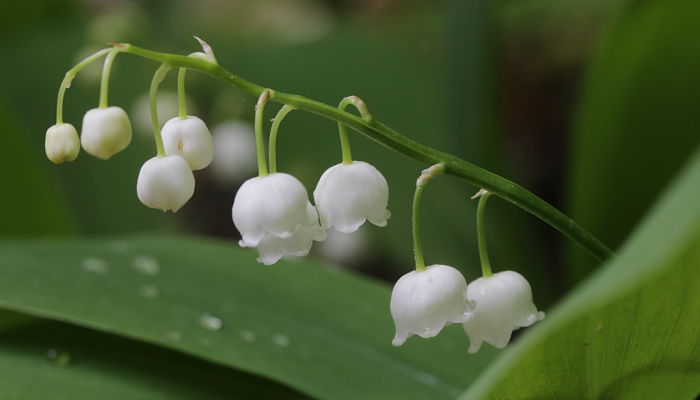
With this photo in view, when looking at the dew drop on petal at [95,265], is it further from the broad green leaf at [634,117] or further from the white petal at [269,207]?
the broad green leaf at [634,117]

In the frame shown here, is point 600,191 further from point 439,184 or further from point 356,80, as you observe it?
point 356,80

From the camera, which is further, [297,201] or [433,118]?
[433,118]

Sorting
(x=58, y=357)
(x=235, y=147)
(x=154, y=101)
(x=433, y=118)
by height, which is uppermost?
(x=433, y=118)

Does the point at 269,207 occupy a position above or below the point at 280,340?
above

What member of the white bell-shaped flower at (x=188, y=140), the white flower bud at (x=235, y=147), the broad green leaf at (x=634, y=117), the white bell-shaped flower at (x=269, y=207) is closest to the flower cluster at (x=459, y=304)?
the white bell-shaped flower at (x=269, y=207)

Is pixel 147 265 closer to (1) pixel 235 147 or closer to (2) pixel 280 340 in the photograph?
(2) pixel 280 340

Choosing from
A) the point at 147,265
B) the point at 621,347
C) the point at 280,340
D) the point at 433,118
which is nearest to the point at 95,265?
the point at 147,265

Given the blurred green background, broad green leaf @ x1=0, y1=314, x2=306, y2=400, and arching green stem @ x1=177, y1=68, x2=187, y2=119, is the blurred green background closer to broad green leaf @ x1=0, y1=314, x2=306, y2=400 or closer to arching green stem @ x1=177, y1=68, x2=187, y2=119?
broad green leaf @ x1=0, y1=314, x2=306, y2=400
